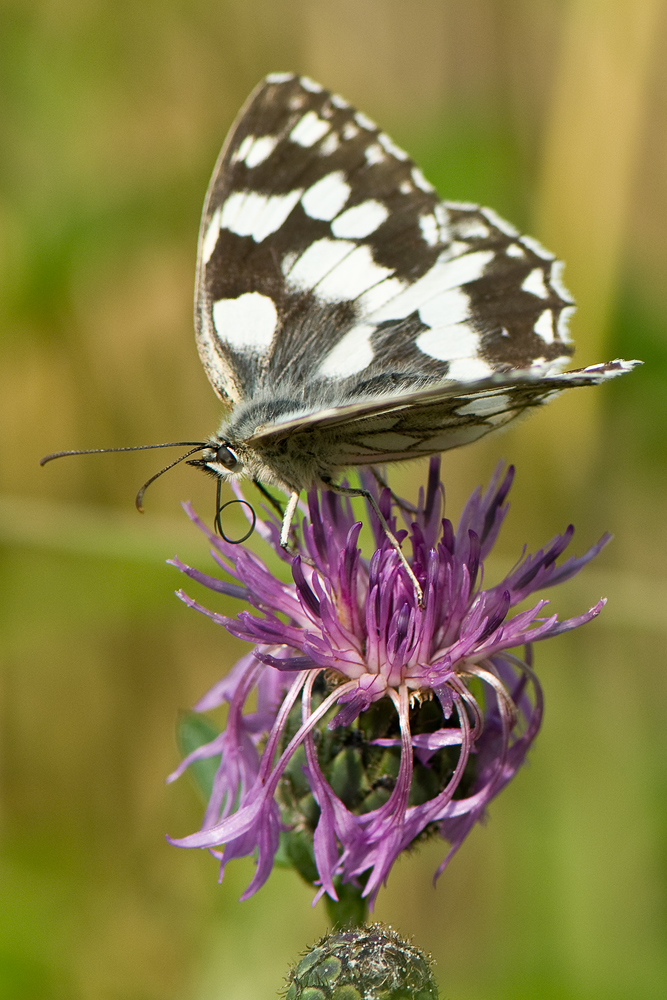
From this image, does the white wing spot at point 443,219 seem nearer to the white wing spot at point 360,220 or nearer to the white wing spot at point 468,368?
the white wing spot at point 360,220

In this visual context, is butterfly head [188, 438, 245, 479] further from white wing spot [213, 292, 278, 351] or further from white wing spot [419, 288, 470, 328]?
white wing spot [419, 288, 470, 328]

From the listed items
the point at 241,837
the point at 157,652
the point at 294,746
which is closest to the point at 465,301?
the point at 294,746

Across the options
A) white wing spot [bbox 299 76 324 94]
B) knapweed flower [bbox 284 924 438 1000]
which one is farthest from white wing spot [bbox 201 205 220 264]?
knapweed flower [bbox 284 924 438 1000]

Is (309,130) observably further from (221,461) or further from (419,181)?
(221,461)

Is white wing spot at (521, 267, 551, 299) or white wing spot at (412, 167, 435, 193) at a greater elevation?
white wing spot at (412, 167, 435, 193)

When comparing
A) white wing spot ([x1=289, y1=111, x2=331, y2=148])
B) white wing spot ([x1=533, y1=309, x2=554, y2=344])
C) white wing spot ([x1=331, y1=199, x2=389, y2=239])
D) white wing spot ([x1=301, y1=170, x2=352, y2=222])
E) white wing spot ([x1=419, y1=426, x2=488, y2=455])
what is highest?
white wing spot ([x1=289, y1=111, x2=331, y2=148])

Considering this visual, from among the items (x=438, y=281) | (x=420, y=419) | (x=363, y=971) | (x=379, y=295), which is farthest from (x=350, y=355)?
(x=363, y=971)

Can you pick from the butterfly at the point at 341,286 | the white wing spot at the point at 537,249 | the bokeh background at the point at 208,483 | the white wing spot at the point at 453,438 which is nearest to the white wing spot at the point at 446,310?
the butterfly at the point at 341,286

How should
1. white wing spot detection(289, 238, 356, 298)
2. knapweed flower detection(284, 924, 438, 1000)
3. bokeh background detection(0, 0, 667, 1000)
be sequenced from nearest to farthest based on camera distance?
knapweed flower detection(284, 924, 438, 1000)
white wing spot detection(289, 238, 356, 298)
bokeh background detection(0, 0, 667, 1000)
